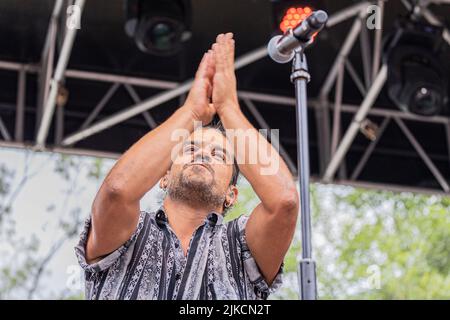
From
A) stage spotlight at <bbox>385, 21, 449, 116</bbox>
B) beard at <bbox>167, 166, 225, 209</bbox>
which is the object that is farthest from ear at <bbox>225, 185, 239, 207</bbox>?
stage spotlight at <bbox>385, 21, 449, 116</bbox>

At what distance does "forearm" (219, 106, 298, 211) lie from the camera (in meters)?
2.34

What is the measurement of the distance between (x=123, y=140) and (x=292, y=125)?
126 centimetres

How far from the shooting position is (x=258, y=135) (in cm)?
237

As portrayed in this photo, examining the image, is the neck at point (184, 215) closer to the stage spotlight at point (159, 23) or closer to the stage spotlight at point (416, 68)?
the stage spotlight at point (159, 23)

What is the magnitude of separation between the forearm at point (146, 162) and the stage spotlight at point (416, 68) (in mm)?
3085

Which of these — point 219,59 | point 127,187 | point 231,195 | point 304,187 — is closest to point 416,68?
point 231,195

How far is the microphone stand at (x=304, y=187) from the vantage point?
6.85 feet

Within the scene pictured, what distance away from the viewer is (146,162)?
2.29m

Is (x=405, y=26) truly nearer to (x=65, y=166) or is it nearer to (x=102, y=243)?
(x=102, y=243)

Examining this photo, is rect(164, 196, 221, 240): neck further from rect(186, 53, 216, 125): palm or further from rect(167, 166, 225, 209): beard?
rect(186, 53, 216, 125): palm

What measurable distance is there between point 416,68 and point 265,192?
311 centimetres

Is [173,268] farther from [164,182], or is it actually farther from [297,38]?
[297,38]

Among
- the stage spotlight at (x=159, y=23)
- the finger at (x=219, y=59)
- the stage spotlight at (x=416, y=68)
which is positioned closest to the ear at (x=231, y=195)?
the finger at (x=219, y=59)
